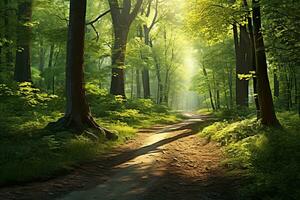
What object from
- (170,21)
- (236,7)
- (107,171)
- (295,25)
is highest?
(170,21)

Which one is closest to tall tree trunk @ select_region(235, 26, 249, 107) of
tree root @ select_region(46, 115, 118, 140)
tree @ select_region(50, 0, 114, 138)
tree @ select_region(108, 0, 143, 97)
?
tree @ select_region(108, 0, 143, 97)

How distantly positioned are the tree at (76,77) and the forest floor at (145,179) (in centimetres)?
186

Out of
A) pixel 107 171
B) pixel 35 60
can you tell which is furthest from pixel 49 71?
pixel 107 171

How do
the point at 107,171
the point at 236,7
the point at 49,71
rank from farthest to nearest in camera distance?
the point at 49,71
the point at 236,7
the point at 107,171

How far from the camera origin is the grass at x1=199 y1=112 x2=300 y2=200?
708 cm

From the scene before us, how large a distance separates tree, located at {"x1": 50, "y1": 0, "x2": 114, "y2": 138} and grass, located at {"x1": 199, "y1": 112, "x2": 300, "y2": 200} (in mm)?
5260

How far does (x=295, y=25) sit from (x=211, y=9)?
529 centimetres

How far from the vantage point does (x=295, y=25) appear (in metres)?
11.0

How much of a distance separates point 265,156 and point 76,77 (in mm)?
7901

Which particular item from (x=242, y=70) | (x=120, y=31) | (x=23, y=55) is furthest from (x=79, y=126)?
(x=120, y=31)

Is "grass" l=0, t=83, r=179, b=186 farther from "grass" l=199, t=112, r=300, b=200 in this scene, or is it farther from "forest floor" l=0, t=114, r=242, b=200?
"grass" l=199, t=112, r=300, b=200

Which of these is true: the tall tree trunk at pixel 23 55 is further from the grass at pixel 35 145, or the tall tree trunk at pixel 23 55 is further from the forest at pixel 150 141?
the grass at pixel 35 145

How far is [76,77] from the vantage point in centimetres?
1386

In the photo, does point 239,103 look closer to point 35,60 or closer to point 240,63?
point 240,63
